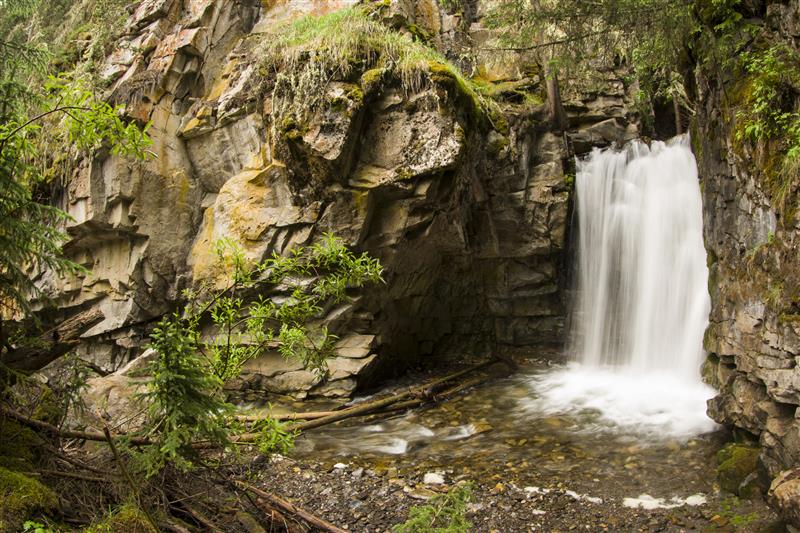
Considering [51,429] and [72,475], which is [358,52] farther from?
[72,475]

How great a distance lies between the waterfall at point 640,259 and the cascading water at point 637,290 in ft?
0.06

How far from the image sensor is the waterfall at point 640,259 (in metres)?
9.70

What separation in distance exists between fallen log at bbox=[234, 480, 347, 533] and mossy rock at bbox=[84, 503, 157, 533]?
1.01m

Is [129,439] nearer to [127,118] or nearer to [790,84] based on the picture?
[790,84]

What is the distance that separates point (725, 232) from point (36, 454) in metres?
7.48

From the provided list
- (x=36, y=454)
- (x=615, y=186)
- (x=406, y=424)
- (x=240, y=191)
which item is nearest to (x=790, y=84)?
(x=615, y=186)

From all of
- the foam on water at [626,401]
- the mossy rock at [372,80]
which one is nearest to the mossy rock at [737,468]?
the foam on water at [626,401]

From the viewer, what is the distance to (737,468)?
18.5 ft

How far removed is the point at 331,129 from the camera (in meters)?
8.88

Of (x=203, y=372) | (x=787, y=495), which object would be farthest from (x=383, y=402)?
(x=203, y=372)

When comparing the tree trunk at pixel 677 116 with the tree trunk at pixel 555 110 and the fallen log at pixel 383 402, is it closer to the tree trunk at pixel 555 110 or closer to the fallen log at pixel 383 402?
the tree trunk at pixel 555 110

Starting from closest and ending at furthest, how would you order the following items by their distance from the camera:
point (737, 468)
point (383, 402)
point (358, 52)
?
point (737, 468) → point (383, 402) → point (358, 52)

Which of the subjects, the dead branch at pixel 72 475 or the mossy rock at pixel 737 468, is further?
the mossy rock at pixel 737 468

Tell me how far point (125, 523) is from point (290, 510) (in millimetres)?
1465
